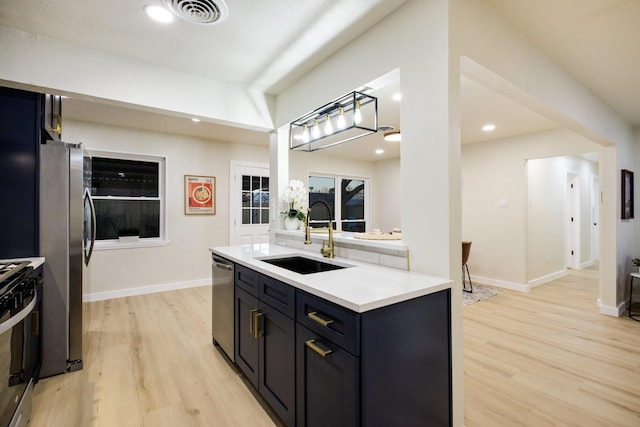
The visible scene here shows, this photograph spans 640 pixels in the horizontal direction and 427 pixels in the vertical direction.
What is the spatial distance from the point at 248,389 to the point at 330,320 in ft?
4.09

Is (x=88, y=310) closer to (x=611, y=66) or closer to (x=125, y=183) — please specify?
(x=125, y=183)

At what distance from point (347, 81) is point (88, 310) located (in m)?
4.04

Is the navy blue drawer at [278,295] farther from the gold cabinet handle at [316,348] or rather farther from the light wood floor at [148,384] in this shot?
the light wood floor at [148,384]

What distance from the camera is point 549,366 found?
238 cm

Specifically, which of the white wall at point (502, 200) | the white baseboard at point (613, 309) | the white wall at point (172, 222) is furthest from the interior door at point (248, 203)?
the white baseboard at point (613, 309)

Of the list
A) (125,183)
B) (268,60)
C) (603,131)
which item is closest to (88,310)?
(125,183)

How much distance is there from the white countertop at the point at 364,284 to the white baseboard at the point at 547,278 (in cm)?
432

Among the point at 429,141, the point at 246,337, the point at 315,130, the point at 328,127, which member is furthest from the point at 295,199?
the point at 429,141

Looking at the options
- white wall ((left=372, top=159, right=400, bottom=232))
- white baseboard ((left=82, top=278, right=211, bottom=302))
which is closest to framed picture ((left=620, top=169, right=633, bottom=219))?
white wall ((left=372, top=159, right=400, bottom=232))

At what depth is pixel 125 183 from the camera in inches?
173

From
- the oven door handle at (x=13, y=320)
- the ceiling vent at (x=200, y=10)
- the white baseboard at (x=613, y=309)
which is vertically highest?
the ceiling vent at (x=200, y=10)

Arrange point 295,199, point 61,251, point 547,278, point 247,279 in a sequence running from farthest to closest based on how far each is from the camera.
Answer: point 547,278, point 295,199, point 61,251, point 247,279

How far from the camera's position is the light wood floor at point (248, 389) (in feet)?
5.95

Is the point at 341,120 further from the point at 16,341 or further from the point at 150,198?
the point at 150,198
